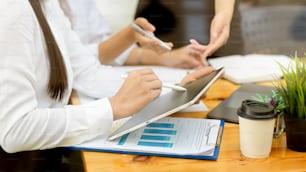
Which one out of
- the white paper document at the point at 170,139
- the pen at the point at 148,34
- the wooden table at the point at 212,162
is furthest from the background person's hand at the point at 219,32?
the wooden table at the point at 212,162

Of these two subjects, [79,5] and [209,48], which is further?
[79,5]

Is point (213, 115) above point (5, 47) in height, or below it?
below

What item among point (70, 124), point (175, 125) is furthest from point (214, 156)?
point (70, 124)

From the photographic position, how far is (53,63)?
952 mm

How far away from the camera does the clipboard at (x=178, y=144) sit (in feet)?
2.70

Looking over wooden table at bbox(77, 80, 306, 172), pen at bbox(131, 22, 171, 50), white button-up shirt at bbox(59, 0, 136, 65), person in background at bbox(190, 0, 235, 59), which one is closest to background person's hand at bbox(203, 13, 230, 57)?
person in background at bbox(190, 0, 235, 59)

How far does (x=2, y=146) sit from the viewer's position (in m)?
0.85

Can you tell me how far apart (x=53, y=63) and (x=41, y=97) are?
0.25 feet

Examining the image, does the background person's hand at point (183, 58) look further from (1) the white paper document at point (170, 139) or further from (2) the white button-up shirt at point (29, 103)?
(2) the white button-up shirt at point (29, 103)

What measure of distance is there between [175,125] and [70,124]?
0.23 metres

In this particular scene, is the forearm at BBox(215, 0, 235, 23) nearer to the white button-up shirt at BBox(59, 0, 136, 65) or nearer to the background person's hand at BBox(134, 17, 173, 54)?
the background person's hand at BBox(134, 17, 173, 54)

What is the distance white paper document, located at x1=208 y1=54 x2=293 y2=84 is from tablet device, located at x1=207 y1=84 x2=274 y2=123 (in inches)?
1.7

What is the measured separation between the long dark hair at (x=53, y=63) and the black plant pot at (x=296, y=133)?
49 cm

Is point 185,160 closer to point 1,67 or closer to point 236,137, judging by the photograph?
point 236,137
